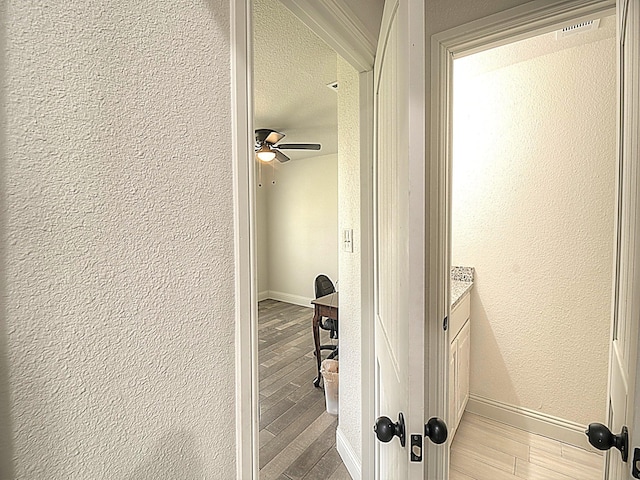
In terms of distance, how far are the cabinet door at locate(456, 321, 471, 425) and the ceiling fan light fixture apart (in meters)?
2.47

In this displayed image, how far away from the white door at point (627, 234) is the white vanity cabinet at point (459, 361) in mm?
910

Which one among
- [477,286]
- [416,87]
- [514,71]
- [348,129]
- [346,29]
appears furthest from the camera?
[477,286]

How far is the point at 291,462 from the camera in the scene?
1.85 metres

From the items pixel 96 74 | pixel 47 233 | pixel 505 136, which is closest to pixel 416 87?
pixel 96 74

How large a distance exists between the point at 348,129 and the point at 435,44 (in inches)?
22.8

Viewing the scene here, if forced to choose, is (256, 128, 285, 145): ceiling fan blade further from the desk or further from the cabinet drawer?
the cabinet drawer

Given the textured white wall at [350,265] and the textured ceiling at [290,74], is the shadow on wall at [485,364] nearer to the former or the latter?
the textured white wall at [350,265]

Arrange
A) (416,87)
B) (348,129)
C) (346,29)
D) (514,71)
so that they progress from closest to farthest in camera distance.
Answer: (416,87) → (346,29) → (348,129) → (514,71)

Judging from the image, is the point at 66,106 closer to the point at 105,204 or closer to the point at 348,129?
the point at 105,204

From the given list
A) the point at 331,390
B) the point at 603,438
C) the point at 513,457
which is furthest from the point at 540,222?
the point at 331,390

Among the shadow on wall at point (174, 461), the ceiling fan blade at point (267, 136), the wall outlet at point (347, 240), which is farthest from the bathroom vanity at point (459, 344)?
the ceiling fan blade at point (267, 136)

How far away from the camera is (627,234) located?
0.74 m

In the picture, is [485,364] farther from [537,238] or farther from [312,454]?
[312,454]

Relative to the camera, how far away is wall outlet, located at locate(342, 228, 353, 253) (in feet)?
5.78
